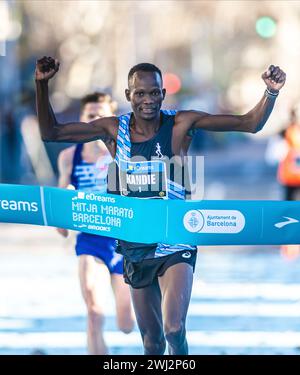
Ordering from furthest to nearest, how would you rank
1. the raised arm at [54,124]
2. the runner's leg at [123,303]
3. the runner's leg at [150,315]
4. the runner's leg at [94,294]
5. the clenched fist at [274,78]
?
the runner's leg at [123,303] → the runner's leg at [94,294] → the runner's leg at [150,315] → the raised arm at [54,124] → the clenched fist at [274,78]

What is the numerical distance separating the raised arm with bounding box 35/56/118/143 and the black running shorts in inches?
32.0

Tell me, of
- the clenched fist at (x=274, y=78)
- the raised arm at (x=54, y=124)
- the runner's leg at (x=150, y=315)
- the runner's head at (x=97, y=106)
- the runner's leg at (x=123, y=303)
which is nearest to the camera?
the clenched fist at (x=274, y=78)

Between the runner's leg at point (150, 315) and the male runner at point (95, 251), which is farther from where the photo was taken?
the male runner at point (95, 251)

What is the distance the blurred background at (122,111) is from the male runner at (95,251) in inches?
22.8

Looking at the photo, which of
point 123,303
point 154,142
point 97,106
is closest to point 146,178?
point 154,142

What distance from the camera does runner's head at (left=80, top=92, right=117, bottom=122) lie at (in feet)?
29.3


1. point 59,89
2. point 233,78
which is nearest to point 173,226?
point 59,89

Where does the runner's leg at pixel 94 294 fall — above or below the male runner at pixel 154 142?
below

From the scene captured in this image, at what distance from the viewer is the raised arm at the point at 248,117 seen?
695 cm

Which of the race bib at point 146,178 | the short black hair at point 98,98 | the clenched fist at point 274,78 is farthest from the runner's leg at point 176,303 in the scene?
the short black hair at point 98,98

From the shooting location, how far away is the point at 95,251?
8602mm

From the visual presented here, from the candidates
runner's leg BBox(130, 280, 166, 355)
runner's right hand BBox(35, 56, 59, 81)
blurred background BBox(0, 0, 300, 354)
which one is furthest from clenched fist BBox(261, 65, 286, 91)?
blurred background BBox(0, 0, 300, 354)

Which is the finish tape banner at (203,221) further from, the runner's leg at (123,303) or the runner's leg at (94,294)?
the runner's leg at (123,303)

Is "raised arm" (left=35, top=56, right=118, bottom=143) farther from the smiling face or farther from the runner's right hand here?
the smiling face
